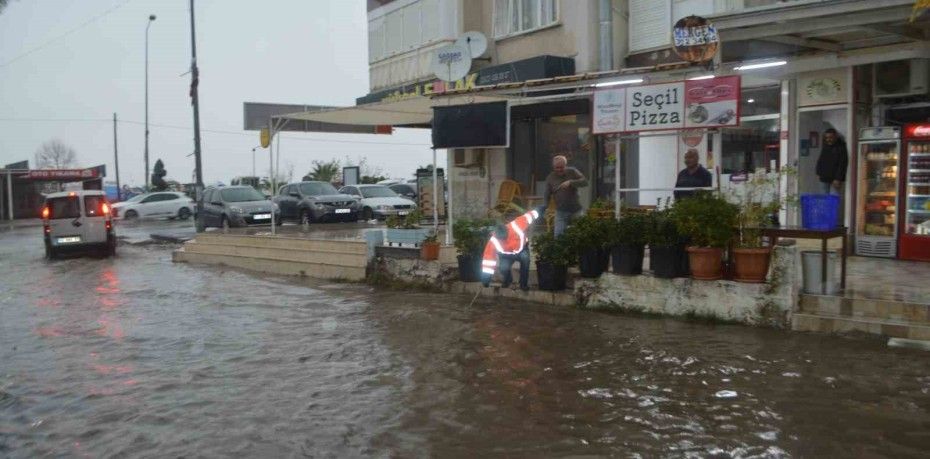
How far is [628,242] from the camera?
9.73 meters

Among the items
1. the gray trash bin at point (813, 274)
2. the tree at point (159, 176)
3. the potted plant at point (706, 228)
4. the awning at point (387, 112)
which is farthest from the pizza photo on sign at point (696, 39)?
the tree at point (159, 176)

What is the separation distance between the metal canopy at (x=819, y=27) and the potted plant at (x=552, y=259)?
135 inches

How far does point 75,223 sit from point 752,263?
18.4m

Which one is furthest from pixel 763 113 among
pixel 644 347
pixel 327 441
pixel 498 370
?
pixel 327 441

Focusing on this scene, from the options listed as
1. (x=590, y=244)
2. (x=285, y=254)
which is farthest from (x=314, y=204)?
(x=590, y=244)

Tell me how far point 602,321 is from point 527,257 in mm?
1703

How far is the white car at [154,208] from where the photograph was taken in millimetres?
37219

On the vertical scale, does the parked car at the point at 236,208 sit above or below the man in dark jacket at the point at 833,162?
below

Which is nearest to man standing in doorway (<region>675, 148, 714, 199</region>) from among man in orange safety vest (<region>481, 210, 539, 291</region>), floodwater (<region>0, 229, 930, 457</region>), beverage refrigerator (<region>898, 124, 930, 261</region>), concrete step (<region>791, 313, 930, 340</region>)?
man in orange safety vest (<region>481, 210, 539, 291</region>)

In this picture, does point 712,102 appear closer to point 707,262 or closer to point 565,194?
point 707,262

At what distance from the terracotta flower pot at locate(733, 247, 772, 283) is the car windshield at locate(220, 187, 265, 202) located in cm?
1980

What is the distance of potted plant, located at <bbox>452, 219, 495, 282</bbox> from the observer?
37.7ft

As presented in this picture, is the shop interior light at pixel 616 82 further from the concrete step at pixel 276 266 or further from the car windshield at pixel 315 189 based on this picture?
the car windshield at pixel 315 189

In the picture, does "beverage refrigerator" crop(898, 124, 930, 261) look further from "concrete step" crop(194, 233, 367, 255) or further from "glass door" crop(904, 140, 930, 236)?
"concrete step" crop(194, 233, 367, 255)
